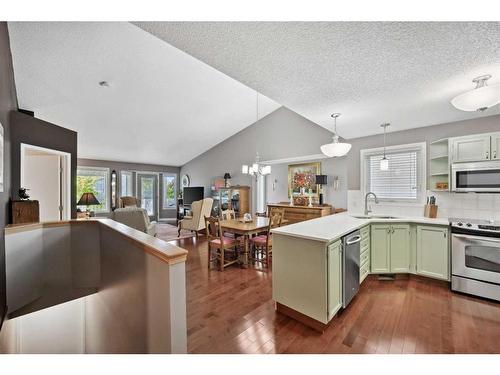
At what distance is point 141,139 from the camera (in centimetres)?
615

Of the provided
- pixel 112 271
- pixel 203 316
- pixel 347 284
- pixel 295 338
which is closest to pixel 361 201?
pixel 347 284

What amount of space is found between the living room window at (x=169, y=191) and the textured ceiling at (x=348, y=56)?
25.0 ft

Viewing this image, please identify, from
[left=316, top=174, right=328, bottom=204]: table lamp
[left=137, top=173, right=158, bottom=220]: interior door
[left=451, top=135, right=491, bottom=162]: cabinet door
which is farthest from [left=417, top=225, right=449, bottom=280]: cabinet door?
[left=137, top=173, right=158, bottom=220]: interior door

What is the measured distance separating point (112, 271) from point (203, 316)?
1.07 meters

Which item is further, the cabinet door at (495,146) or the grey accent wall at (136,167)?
the grey accent wall at (136,167)

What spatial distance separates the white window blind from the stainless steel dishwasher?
5.73ft

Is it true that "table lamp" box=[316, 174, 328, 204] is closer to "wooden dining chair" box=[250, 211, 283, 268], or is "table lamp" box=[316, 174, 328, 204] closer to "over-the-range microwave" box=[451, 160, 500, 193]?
"wooden dining chair" box=[250, 211, 283, 268]

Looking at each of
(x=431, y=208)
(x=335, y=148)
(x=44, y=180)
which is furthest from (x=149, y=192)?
(x=431, y=208)

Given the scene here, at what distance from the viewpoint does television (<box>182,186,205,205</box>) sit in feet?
26.3

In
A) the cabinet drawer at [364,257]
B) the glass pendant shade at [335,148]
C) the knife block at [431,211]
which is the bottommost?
the cabinet drawer at [364,257]

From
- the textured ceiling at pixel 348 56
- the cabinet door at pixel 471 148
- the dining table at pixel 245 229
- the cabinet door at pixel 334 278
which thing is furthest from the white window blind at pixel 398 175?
the cabinet door at pixel 334 278

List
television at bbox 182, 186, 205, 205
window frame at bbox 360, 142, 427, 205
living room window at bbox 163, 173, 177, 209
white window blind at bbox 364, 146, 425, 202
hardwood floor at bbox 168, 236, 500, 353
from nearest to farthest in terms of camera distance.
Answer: hardwood floor at bbox 168, 236, 500, 353
window frame at bbox 360, 142, 427, 205
white window blind at bbox 364, 146, 425, 202
television at bbox 182, 186, 205, 205
living room window at bbox 163, 173, 177, 209

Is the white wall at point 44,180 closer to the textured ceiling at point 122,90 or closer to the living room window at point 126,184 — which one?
the textured ceiling at point 122,90

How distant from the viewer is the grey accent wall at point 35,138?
261cm
